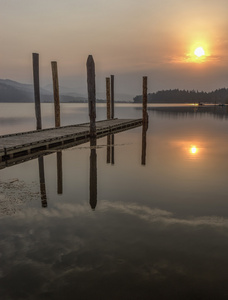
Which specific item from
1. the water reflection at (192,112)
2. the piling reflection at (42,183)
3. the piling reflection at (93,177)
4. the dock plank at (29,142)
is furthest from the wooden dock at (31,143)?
the water reflection at (192,112)

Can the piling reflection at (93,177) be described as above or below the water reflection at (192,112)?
above

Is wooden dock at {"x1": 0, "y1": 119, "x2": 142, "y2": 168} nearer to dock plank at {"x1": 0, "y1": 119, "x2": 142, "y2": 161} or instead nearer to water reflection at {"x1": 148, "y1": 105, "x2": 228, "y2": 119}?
dock plank at {"x1": 0, "y1": 119, "x2": 142, "y2": 161}

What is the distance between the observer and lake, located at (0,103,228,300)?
443cm

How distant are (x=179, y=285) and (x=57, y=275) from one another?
1945 mm

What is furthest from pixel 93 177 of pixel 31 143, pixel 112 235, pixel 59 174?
pixel 112 235

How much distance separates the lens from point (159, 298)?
4168mm

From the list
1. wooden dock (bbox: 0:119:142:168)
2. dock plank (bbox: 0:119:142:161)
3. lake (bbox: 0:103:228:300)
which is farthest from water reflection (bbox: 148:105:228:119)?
lake (bbox: 0:103:228:300)

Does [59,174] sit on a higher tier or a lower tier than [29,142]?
lower

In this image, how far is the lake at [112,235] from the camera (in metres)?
4.43

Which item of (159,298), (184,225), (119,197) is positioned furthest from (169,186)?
(159,298)

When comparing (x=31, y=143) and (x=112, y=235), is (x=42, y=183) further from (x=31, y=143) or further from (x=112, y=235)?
(x=112, y=235)

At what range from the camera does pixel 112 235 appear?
241 inches

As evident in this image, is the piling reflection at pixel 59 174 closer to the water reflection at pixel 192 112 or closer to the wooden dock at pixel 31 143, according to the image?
the wooden dock at pixel 31 143

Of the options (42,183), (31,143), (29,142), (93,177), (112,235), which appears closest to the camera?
(112,235)
